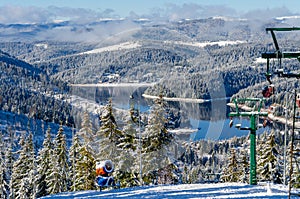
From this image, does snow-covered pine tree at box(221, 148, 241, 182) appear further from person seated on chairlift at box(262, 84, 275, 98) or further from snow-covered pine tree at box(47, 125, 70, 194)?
person seated on chairlift at box(262, 84, 275, 98)

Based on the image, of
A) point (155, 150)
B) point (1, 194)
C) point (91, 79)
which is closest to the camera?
point (91, 79)

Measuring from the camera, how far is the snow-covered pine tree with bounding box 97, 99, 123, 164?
95.2 ft

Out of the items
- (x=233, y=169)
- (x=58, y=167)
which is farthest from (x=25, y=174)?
(x=233, y=169)

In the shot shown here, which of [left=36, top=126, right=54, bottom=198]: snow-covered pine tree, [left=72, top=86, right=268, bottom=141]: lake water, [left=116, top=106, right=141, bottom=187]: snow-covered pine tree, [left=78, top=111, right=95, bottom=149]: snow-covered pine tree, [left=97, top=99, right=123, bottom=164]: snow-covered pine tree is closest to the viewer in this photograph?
[left=72, top=86, right=268, bottom=141]: lake water

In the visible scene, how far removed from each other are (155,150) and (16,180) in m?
22.4

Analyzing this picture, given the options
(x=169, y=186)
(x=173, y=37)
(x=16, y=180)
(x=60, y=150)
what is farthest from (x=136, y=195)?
(x=16, y=180)

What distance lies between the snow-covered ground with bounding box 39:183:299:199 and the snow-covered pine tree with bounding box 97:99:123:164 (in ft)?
28.8

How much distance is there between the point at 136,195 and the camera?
18500 millimetres

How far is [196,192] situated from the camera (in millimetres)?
18281

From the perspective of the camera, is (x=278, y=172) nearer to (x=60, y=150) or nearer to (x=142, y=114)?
(x=142, y=114)

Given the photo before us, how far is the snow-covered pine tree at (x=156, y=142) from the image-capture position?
26.5m

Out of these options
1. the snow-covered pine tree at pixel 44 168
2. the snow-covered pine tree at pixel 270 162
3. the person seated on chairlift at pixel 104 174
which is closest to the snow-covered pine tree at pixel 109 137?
the person seated on chairlift at pixel 104 174

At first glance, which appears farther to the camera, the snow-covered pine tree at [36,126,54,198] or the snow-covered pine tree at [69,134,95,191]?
the snow-covered pine tree at [36,126,54,198]

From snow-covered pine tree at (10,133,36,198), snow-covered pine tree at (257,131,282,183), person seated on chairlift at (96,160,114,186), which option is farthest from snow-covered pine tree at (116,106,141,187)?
snow-covered pine tree at (10,133,36,198)
